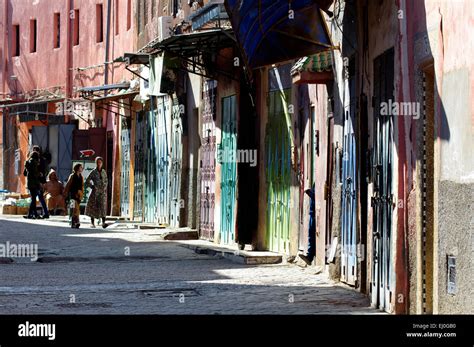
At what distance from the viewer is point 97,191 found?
101 ft

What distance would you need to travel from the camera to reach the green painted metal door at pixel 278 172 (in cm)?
2167

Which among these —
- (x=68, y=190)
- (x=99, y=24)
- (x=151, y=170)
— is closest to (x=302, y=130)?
(x=68, y=190)

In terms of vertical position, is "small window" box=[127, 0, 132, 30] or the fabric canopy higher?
"small window" box=[127, 0, 132, 30]

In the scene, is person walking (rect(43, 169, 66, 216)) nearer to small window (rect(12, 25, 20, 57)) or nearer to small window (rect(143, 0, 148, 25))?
small window (rect(143, 0, 148, 25))

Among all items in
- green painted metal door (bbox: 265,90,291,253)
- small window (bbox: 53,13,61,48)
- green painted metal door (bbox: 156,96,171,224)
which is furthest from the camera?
small window (bbox: 53,13,61,48)

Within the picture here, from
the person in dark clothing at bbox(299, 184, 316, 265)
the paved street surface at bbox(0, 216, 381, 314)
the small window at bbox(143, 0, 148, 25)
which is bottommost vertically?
the paved street surface at bbox(0, 216, 381, 314)

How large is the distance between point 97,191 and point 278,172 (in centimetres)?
938

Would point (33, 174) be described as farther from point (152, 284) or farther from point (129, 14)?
point (152, 284)

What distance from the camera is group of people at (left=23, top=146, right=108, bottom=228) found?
101ft

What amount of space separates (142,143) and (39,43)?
12068 mm

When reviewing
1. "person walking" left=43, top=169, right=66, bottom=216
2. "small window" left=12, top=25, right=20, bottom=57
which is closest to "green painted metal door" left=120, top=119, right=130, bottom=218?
"person walking" left=43, top=169, right=66, bottom=216

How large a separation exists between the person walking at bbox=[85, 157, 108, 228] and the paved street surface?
4.82 meters
